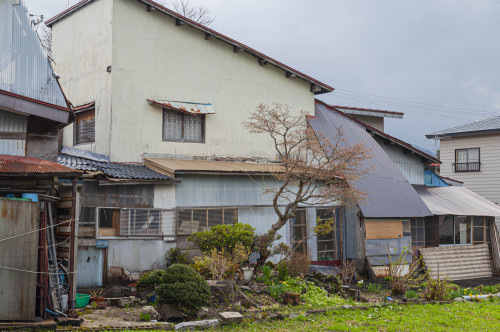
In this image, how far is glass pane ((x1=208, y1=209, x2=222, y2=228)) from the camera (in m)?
18.0

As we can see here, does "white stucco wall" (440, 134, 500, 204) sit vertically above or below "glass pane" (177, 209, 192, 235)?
above

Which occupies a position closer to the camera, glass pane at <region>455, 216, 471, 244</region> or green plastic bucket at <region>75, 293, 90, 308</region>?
green plastic bucket at <region>75, 293, 90, 308</region>

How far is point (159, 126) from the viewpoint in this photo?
1872 centimetres

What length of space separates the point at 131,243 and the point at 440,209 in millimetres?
14135

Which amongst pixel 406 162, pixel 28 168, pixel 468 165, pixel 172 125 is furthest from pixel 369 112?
pixel 28 168

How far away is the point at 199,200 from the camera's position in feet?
58.3

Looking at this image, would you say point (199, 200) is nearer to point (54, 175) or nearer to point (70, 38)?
point (54, 175)

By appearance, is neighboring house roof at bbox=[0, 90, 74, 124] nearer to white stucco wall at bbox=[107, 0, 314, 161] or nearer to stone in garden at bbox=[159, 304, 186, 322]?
white stucco wall at bbox=[107, 0, 314, 161]

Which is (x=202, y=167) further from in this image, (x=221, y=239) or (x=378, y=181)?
(x=378, y=181)

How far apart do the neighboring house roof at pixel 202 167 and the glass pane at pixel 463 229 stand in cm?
1008

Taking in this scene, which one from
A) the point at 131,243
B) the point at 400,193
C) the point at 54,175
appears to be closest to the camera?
the point at 54,175

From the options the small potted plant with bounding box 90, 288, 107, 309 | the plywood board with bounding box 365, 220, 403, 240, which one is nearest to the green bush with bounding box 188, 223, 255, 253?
the small potted plant with bounding box 90, 288, 107, 309

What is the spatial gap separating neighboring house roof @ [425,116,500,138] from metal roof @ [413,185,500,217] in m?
6.20

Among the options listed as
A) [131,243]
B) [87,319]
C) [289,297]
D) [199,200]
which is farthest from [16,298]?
[199,200]
